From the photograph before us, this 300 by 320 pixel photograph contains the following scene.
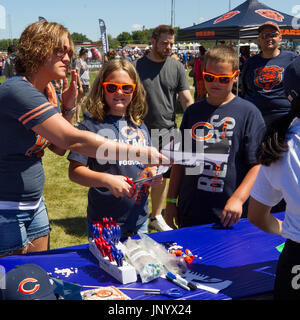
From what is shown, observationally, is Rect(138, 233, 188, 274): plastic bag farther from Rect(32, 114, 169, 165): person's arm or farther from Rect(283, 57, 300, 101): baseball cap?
Rect(283, 57, 300, 101): baseball cap

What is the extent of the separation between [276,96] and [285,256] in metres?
3.52

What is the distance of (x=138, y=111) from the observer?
7.70 feet

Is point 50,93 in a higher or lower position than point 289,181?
higher

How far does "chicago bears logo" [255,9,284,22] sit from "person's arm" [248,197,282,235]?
897 centimetres

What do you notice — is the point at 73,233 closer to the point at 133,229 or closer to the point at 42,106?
the point at 133,229

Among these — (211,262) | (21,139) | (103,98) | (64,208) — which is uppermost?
(103,98)

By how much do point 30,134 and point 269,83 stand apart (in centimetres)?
342

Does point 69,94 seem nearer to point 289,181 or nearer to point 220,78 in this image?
point 220,78

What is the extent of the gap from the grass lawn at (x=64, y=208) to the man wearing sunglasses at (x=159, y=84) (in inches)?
35.3

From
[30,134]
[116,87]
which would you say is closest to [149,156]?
[116,87]

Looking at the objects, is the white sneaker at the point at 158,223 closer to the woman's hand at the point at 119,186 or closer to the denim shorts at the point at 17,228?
the denim shorts at the point at 17,228

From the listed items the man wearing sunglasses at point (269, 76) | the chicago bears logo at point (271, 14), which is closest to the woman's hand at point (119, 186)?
the man wearing sunglasses at point (269, 76)

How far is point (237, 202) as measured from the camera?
7.10ft
